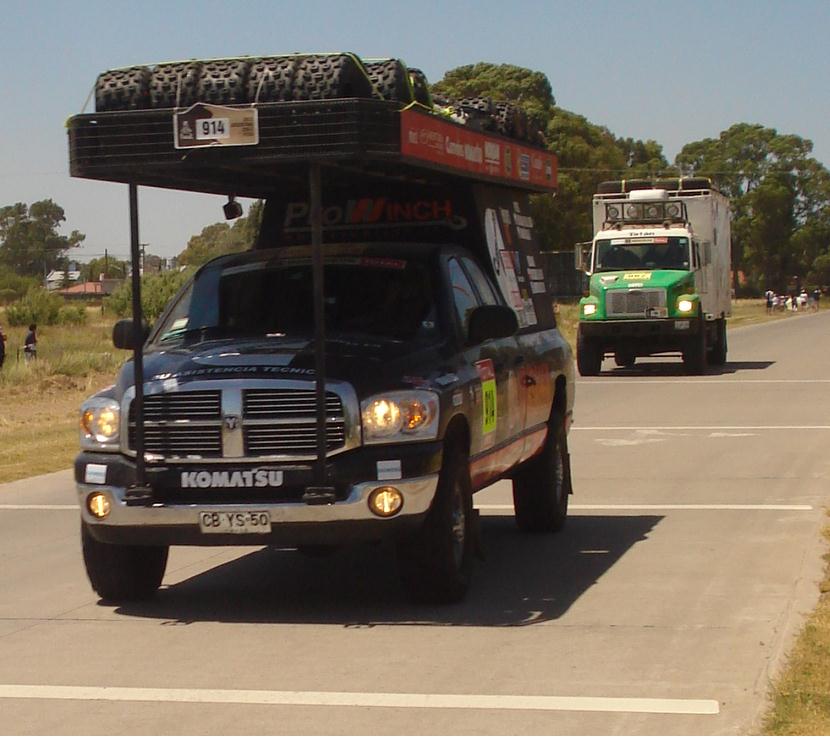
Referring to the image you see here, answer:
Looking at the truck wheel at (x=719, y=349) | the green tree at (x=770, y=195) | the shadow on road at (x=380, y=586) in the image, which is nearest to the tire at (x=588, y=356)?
the truck wheel at (x=719, y=349)

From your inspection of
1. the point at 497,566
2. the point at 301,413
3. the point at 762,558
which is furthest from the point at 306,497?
the point at 762,558

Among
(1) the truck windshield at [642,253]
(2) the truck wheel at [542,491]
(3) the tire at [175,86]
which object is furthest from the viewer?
(1) the truck windshield at [642,253]

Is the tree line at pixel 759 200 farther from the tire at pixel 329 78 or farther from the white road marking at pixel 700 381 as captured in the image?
the tire at pixel 329 78

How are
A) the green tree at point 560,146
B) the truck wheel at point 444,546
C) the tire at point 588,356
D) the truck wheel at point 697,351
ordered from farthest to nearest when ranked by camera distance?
the green tree at point 560,146 < the tire at point 588,356 < the truck wheel at point 697,351 < the truck wheel at point 444,546

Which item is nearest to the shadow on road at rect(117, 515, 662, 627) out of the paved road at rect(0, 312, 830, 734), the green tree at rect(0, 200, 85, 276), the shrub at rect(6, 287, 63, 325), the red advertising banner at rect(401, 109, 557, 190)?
the paved road at rect(0, 312, 830, 734)

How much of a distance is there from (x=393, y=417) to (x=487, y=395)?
131 centimetres

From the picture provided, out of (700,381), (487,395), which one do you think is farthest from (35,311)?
(487,395)

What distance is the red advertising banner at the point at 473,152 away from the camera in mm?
8266

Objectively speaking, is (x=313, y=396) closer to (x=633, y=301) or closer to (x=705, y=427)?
(x=705, y=427)

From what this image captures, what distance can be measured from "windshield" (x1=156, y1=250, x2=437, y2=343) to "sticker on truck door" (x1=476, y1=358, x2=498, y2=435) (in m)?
0.41

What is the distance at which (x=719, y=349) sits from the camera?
32.4 metres

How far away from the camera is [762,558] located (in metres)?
9.84

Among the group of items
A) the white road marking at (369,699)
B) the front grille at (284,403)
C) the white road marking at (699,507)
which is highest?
the front grille at (284,403)

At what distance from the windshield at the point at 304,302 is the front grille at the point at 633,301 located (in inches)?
810
